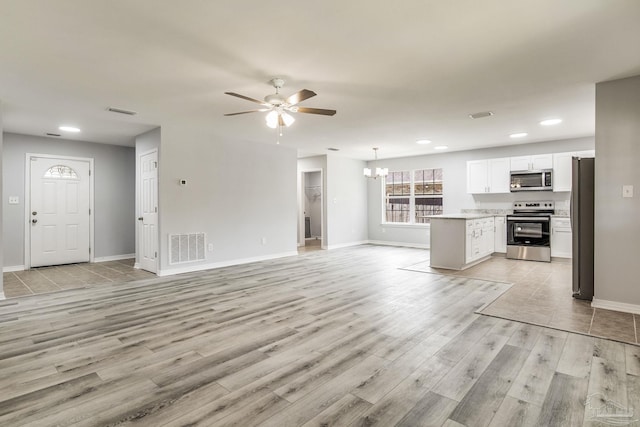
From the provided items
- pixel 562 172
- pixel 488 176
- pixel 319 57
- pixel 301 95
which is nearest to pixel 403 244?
pixel 488 176

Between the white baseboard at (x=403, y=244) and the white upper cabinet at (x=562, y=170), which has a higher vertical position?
the white upper cabinet at (x=562, y=170)

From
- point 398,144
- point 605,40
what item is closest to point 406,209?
point 398,144

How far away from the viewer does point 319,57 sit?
3006 mm

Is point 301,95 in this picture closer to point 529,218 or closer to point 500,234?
point 529,218

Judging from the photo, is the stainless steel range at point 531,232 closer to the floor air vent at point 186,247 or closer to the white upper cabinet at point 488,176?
the white upper cabinet at point 488,176

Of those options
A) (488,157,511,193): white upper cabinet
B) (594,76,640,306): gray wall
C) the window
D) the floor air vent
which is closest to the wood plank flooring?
(594,76,640,306): gray wall

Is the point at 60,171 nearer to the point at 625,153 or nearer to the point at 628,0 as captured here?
the point at 628,0

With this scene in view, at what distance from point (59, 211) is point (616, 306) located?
8.95 metres

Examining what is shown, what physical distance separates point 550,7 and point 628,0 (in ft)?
1.54

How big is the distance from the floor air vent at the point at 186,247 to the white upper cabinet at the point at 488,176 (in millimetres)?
6101

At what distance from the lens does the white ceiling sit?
230cm

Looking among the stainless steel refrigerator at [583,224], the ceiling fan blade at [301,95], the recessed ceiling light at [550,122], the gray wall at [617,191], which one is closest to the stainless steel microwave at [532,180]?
the recessed ceiling light at [550,122]

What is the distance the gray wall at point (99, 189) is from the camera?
20.0ft

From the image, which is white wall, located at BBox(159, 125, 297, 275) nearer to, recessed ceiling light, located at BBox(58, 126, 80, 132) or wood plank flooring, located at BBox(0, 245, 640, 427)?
recessed ceiling light, located at BBox(58, 126, 80, 132)
